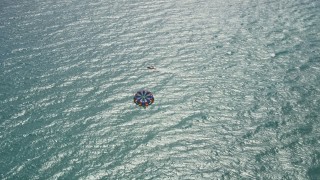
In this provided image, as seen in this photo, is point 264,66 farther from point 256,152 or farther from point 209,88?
point 256,152

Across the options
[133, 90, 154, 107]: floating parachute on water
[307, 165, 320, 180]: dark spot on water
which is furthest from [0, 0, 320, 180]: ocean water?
[133, 90, 154, 107]: floating parachute on water

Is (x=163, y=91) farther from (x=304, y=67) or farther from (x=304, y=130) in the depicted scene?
(x=304, y=67)

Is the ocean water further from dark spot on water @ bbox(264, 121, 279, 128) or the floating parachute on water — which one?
the floating parachute on water

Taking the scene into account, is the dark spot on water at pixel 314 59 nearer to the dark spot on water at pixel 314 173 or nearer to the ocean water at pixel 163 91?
the ocean water at pixel 163 91

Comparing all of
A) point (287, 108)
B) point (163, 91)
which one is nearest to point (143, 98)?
point (163, 91)

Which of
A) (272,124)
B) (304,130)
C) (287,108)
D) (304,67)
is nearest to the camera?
(304,130)

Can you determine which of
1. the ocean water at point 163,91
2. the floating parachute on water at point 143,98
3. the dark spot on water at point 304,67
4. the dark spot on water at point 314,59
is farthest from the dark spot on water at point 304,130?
the floating parachute on water at point 143,98

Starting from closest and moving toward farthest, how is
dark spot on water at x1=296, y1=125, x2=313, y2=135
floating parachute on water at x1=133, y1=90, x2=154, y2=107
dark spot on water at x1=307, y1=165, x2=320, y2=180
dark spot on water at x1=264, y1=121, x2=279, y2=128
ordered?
dark spot on water at x1=307, y1=165, x2=320, y2=180, dark spot on water at x1=296, y1=125, x2=313, y2=135, dark spot on water at x1=264, y1=121, x2=279, y2=128, floating parachute on water at x1=133, y1=90, x2=154, y2=107
